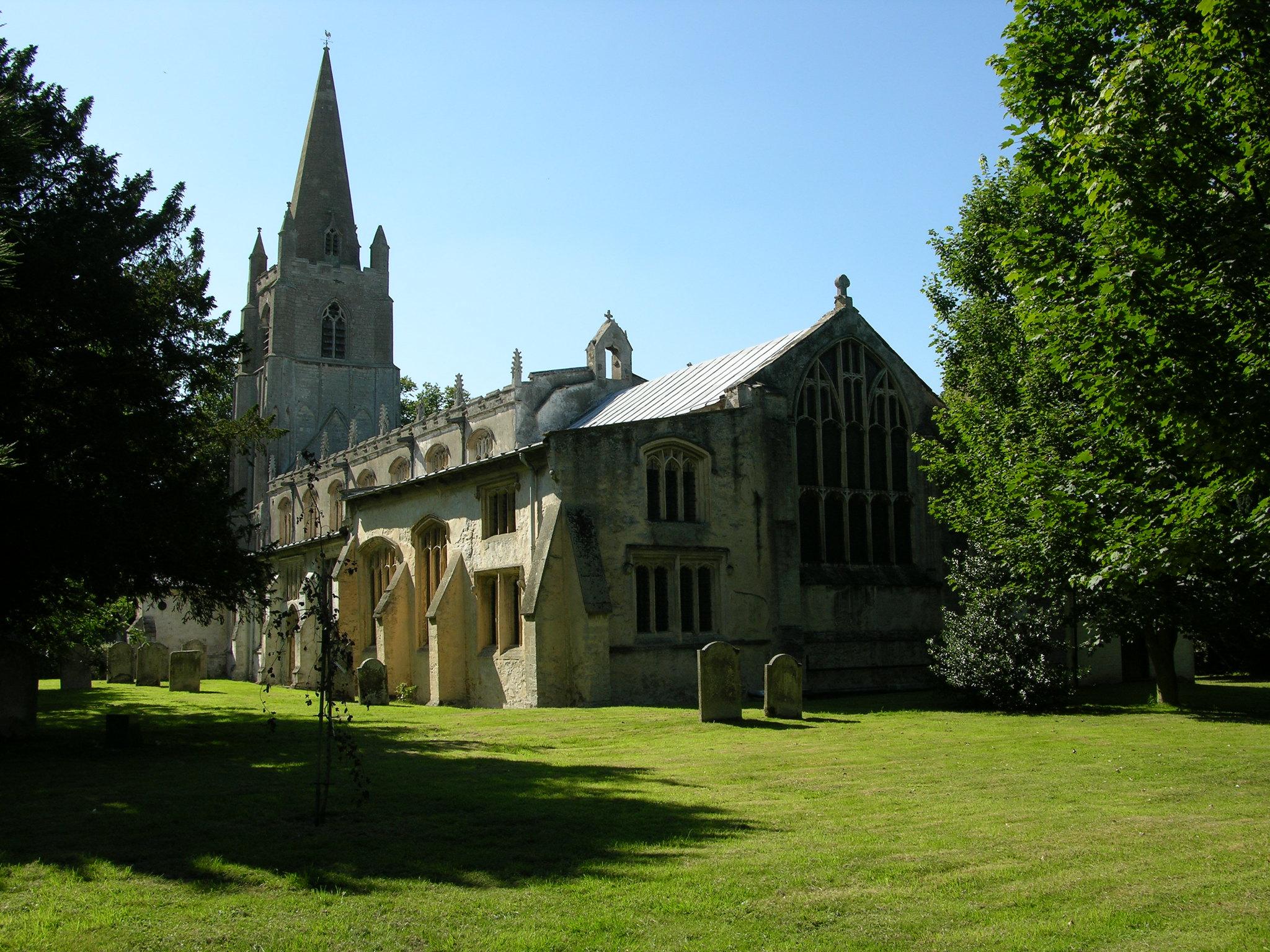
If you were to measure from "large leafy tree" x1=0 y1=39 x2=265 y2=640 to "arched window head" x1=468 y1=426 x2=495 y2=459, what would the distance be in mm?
22507

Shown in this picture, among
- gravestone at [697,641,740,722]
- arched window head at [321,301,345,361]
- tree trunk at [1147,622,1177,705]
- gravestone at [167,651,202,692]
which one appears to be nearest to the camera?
gravestone at [697,641,740,722]

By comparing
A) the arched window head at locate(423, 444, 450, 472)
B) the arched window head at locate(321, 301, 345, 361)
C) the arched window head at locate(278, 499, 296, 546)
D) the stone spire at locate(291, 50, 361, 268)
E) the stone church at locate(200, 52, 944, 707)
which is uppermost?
the stone spire at locate(291, 50, 361, 268)

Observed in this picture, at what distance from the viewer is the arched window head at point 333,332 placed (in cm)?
6375

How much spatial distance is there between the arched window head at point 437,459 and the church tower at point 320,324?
655 inches

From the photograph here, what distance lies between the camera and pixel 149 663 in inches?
1403

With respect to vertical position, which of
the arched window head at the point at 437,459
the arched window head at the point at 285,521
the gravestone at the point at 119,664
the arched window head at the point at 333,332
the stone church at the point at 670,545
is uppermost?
the arched window head at the point at 333,332

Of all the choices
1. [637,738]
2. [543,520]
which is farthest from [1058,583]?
[543,520]

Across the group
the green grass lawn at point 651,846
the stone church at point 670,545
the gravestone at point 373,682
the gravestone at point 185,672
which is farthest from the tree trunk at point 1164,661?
the gravestone at point 185,672

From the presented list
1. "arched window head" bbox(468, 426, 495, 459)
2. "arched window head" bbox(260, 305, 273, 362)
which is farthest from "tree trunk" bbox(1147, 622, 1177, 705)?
"arched window head" bbox(260, 305, 273, 362)

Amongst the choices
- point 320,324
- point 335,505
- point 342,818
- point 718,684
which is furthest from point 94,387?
point 320,324

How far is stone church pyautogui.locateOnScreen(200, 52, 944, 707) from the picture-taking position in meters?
22.5

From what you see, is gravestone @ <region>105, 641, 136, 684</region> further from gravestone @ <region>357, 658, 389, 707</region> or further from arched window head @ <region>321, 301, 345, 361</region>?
arched window head @ <region>321, 301, 345, 361</region>

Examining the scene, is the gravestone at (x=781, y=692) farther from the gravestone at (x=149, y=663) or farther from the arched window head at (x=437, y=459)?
the arched window head at (x=437, y=459)

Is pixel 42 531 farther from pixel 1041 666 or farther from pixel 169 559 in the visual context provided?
pixel 1041 666
